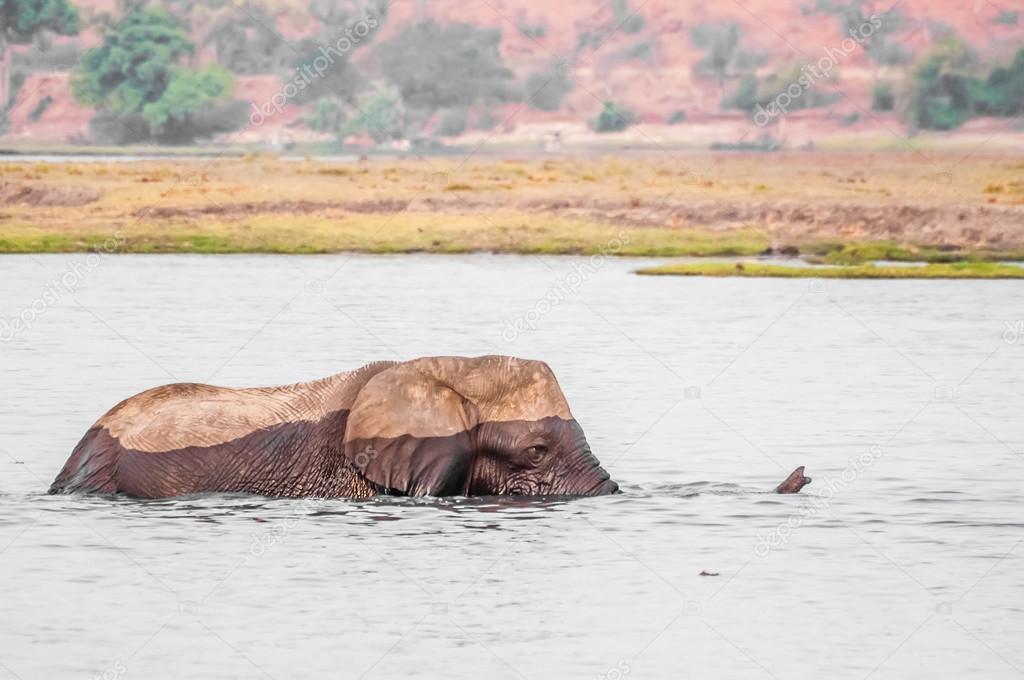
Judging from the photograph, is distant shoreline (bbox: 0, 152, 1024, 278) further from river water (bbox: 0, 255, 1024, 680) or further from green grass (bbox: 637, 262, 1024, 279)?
river water (bbox: 0, 255, 1024, 680)

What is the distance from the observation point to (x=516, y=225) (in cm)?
4466

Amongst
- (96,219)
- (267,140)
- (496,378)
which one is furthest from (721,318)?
(267,140)

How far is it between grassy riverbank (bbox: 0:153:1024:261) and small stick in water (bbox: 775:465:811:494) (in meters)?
25.5

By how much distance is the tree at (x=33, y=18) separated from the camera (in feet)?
360

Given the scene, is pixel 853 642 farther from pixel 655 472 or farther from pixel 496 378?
pixel 655 472

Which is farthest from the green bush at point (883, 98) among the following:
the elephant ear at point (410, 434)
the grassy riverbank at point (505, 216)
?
the elephant ear at point (410, 434)

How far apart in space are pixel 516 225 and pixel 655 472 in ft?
97.4

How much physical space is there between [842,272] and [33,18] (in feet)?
273

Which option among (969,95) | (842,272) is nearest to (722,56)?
(969,95)

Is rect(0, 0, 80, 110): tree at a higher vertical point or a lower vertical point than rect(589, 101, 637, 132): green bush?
higher

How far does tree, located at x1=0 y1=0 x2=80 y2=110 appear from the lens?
109625 millimetres

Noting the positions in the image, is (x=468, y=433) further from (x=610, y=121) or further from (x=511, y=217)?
(x=610, y=121)

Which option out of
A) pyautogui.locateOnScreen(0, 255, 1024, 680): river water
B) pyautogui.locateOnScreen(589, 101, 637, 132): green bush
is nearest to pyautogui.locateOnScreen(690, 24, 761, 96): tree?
pyautogui.locateOnScreen(589, 101, 637, 132): green bush

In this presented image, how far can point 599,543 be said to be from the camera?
12289 millimetres
